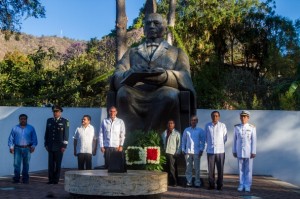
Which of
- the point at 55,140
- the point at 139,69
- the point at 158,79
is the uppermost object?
the point at 139,69

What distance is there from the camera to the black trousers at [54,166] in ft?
34.7

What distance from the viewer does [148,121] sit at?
10531mm

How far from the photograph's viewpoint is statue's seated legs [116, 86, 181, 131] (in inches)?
408

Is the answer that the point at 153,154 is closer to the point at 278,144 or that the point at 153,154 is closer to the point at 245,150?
the point at 245,150

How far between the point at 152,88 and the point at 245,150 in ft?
7.28

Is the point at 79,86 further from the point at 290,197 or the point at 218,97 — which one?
the point at 290,197

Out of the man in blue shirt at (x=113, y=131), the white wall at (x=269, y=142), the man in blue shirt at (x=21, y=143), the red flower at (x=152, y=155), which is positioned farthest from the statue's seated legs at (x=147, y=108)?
the white wall at (x=269, y=142)

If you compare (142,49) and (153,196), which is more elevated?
(142,49)

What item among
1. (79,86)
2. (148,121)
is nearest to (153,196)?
(148,121)

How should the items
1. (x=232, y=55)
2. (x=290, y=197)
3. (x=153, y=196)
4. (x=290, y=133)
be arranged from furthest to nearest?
(x=232, y=55)
(x=290, y=133)
(x=290, y=197)
(x=153, y=196)

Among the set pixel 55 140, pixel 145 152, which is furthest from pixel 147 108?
pixel 55 140

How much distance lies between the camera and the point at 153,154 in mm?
9688

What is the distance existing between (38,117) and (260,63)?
20.9 meters

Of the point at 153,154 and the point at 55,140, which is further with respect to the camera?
the point at 55,140
